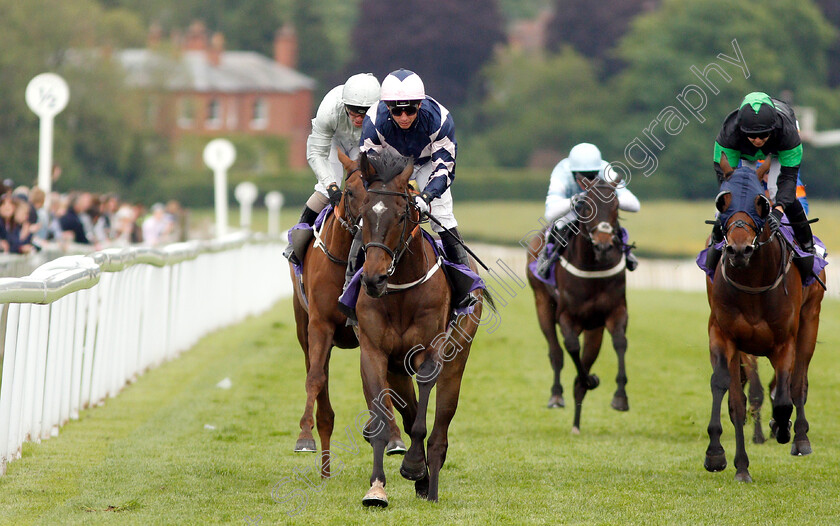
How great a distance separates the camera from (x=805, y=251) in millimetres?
7555

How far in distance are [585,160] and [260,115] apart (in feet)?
207

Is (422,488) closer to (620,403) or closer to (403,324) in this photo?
(403,324)

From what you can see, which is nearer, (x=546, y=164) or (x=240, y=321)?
(x=240, y=321)

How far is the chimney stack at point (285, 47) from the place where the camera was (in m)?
75.7

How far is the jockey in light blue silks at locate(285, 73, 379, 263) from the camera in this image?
7.16 metres

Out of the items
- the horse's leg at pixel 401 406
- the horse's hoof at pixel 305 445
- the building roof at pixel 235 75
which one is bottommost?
the horse's hoof at pixel 305 445

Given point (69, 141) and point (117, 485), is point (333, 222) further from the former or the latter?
point (69, 141)

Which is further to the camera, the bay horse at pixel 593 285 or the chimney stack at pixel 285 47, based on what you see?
the chimney stack at pixel 285 47

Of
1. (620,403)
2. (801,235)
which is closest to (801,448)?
(801,235)

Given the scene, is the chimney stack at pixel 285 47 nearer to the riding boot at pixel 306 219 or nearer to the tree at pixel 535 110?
the tree at pixel 535 110

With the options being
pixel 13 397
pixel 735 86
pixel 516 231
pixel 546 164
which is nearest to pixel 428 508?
pixel 13 397

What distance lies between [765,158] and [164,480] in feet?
13.0

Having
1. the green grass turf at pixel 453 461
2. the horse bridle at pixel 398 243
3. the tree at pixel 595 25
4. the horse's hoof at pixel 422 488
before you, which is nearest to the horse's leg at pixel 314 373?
the green grass turf at pixel 453 461

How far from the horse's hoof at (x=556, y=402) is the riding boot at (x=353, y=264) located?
3.99m
